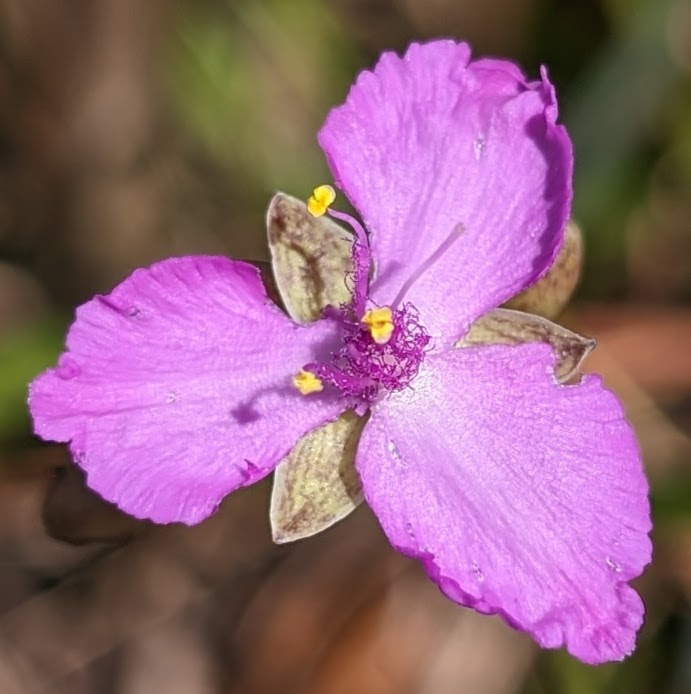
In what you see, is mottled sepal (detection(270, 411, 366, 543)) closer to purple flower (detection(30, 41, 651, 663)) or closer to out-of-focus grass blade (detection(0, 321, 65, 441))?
purple flower (detection(30, 41, 651, 663))

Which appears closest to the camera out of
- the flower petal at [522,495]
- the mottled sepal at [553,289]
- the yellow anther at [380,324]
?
the flower petal at [522,495]

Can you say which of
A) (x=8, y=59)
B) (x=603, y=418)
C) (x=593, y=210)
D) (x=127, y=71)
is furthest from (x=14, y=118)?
(x=603, y=418)

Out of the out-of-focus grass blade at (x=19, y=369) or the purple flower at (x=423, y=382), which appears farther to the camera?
the out-of-focus grass blade at (x=19, y=369)

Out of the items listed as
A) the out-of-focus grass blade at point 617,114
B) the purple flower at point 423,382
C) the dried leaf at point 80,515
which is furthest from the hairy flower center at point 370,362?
the out-of-focus grass blade at point 617,114

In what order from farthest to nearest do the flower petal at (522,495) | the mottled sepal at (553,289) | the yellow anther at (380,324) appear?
the mottled sepal at (553,289) → the yellow anther at (380,324) → the flower petal at (522,495)

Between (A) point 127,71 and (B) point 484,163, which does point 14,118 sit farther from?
(B) point 484,163

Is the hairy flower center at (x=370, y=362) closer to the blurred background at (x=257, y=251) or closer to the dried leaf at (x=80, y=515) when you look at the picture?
the dried leaf at (x=80, y=515)
